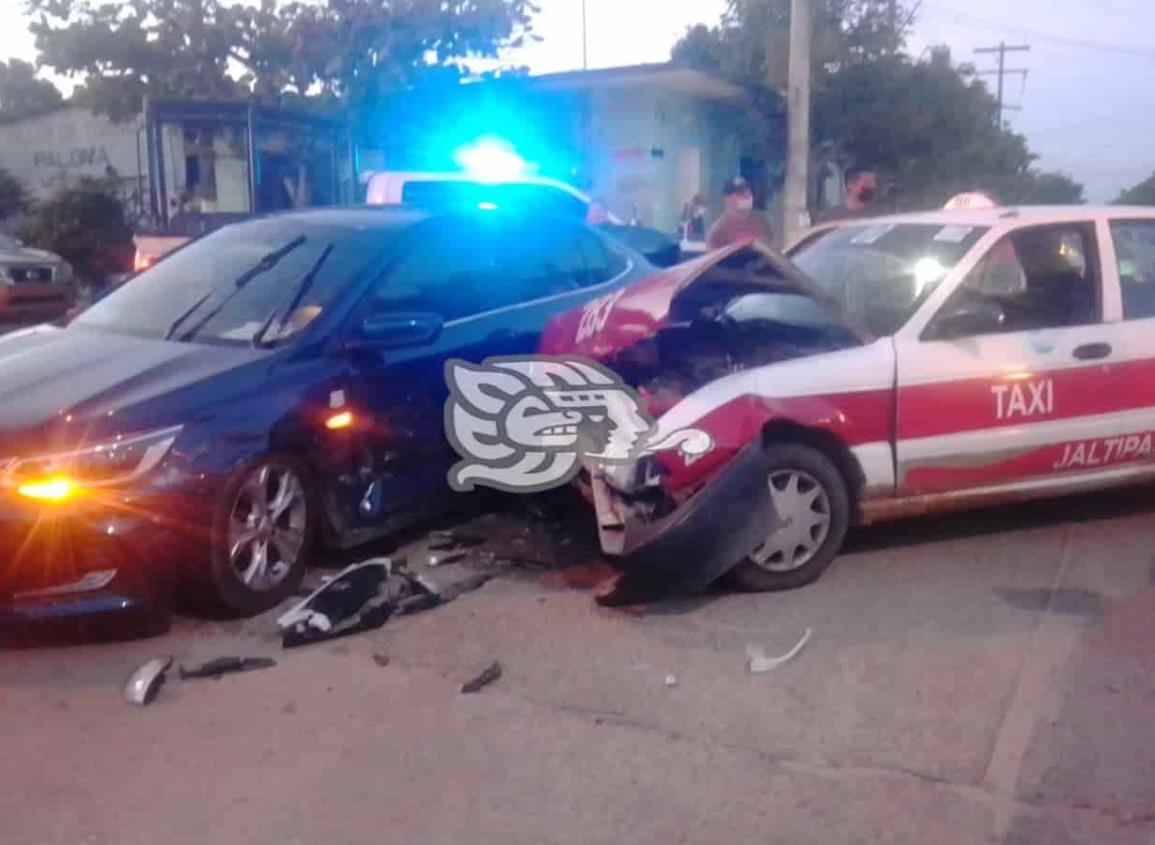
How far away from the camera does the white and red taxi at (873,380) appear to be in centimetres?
568

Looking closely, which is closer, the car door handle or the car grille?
the car door handle

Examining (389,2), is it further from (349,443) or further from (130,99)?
(349,443)

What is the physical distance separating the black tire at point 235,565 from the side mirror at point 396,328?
2.19ft

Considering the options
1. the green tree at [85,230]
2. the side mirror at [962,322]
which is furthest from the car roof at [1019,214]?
the green tree at [85,230]

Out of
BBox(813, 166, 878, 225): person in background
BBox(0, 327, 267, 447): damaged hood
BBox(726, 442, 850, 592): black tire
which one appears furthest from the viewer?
BBox(813, 166, 878, 225): person in background

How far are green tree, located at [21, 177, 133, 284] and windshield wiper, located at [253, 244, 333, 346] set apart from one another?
18901 millimetres

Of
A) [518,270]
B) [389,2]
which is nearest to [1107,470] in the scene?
[518,270]

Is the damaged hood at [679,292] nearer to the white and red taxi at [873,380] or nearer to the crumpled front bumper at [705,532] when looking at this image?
the white and red taxi at [873,380]

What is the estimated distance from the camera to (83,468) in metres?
5.09

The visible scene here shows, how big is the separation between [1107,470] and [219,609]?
418 cm

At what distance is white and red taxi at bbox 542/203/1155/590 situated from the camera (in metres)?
5.68

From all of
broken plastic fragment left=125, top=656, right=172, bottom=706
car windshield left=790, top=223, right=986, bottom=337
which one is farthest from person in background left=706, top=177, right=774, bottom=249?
broken plastic fragment left=125, top=656, right=172, bottom=706

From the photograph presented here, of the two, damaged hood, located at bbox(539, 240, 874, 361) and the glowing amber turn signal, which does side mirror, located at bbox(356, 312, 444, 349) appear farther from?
the glowing amber turn signal

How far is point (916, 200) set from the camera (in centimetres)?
3459
